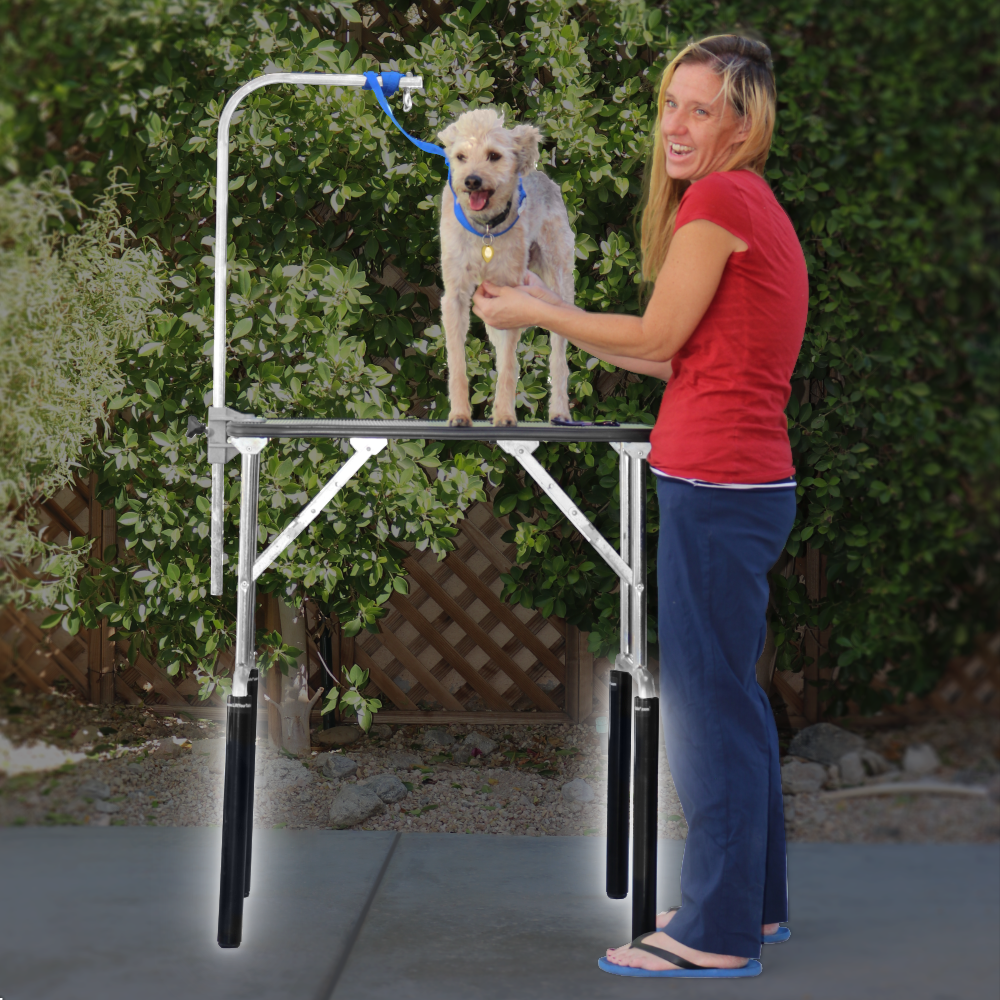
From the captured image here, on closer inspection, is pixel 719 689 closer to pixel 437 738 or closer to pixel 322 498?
pixel 322 498

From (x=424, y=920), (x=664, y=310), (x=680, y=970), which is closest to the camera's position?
(x=664, y=310)

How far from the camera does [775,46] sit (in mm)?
2838

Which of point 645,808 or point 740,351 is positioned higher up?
point 740,351

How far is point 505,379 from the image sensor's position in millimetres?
2287

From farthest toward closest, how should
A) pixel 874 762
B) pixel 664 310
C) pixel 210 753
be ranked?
pixel 210 753 < pixel 874 762 < pixel 664 310

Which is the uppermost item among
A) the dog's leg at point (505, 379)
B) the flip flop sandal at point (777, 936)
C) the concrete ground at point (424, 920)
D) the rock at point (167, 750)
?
the dog's leg at point (505, 379)

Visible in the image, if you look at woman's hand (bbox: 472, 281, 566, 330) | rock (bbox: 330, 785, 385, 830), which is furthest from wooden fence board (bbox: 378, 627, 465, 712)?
woman's hand (bbox: 472, 281, 566, 330)

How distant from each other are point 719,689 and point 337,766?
172 centimetres

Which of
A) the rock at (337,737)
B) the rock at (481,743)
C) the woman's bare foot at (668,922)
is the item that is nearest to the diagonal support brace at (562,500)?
the woman's bare foot at (668,922)

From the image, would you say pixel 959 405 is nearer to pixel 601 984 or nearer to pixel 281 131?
pixel 601 984

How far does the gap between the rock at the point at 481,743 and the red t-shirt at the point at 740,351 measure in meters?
1.79

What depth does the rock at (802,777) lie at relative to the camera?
3.26 meters

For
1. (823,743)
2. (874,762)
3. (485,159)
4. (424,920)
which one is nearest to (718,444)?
(485,159)

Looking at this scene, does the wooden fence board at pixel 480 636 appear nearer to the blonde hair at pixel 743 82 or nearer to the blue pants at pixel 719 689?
the blue pants at pixel 719 689
